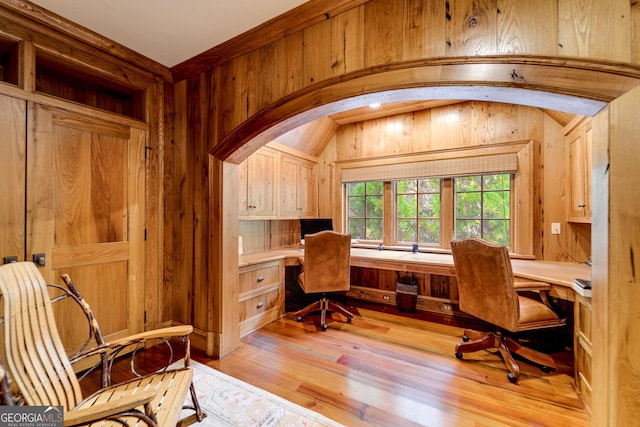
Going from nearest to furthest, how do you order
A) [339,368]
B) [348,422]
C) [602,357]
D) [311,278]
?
[602,357]
[348,422]
[339,368]
[311,278]

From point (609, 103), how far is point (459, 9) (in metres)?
0.86

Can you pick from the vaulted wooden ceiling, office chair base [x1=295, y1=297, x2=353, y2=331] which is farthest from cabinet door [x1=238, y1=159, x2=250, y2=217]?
office chair base [x1=295, y1=297, x2=353, y2=331]

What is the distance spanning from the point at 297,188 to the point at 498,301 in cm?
280

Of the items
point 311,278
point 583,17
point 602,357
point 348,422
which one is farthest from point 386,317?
point 583,17

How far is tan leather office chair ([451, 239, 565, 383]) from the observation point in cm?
197

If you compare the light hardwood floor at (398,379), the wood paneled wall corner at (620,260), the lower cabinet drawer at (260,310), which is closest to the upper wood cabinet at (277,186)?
the lower cabinet drawer at (260,310)

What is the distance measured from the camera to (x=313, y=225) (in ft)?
12.6

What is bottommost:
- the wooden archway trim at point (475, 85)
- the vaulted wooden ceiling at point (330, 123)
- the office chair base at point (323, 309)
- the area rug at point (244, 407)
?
the area rug at point (244, 407)

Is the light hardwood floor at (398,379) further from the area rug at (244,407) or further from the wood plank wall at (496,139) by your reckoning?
the wood plank wall at (496,139)

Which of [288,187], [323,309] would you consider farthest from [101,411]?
[288,187]

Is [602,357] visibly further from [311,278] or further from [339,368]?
[311,278]

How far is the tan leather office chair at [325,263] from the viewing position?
2.84 meters

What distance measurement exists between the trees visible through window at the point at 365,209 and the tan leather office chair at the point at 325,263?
1173 millimetres

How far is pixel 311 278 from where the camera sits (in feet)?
9.58
